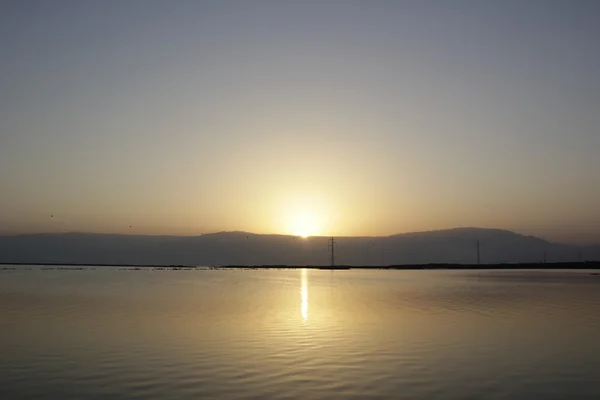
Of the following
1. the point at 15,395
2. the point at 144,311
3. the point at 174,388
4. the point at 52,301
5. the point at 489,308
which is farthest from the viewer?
the point at 52,301

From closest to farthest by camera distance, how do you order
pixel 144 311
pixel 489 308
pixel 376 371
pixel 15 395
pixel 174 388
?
pixel 15 395
pixel 174 388
pixel 376 371
pixel 144 311
pixel 489 308

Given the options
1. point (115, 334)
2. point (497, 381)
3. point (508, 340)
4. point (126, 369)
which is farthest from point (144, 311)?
point (497, 381)

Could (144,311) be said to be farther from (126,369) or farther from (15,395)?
(15,395)

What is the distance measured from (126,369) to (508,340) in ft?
67.7

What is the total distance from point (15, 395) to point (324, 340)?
1715 cm

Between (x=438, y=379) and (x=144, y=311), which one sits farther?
(x=144, y=311)

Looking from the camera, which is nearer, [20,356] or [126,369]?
[126,369]

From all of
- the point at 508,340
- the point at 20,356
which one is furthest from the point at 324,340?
the point at 20,356

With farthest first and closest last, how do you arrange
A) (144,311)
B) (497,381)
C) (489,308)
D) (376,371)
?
(489,308) < (144,311) < (376,371) < (497,381)

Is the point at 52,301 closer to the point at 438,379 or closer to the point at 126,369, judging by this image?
the point at 126,369

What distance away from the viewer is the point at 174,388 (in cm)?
1939

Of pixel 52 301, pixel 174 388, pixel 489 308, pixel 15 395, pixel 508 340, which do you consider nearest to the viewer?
pixel 15 395

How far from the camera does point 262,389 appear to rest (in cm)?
1944

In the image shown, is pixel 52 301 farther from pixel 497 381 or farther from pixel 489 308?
pixel 497 381
